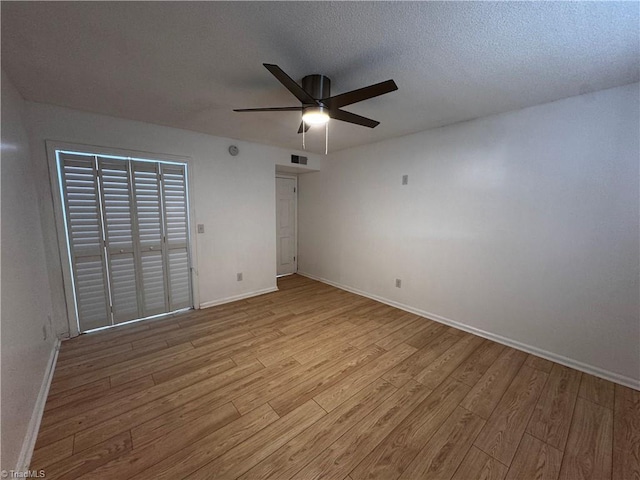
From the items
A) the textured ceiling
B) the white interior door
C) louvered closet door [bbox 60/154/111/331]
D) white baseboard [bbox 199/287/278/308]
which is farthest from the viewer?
the white interior door

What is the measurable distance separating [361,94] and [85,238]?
3090 millimetres

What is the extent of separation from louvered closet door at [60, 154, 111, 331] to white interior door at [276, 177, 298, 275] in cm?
274

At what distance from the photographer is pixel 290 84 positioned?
4.94 ft

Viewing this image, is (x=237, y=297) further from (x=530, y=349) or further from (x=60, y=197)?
(x=530, y=349)

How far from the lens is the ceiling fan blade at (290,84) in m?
1.37

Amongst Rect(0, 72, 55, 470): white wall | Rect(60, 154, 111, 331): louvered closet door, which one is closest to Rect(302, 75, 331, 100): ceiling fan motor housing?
Rect(0, 72, 55, 470): white wall

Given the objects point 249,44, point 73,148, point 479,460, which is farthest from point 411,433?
point 73,148

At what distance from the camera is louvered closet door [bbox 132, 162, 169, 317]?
2.88m

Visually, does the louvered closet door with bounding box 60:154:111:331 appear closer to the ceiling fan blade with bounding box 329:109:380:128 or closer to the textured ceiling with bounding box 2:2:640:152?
the textured ceiling with bounding box 2:2:640:152

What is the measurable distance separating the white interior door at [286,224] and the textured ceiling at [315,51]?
8.40 ft

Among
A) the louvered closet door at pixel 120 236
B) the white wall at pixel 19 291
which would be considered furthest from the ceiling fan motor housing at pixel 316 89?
the louvered closet door at pixel 120 236

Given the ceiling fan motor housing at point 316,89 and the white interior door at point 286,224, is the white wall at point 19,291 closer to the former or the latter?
the ceiling fan motor housing at point 316,89

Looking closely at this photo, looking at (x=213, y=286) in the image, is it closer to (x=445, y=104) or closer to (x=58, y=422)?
(x=58, y=422)

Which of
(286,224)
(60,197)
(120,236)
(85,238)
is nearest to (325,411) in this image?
(120,236)
